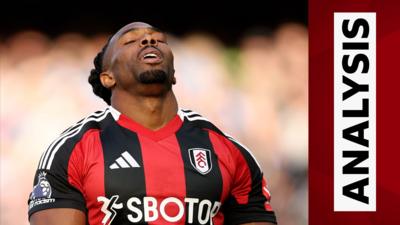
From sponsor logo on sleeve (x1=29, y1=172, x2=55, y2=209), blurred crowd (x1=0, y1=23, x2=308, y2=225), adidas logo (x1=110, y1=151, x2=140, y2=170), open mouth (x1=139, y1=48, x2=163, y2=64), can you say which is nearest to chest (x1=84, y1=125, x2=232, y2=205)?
adidas logo (x1=110, y1=151, x2=140, y2=170)

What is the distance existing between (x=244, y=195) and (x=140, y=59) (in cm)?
58

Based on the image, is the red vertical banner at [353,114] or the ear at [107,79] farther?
the red vertical banner at [353,114]

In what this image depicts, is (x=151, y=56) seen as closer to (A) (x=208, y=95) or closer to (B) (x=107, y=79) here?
(B) (x=107, y=79)

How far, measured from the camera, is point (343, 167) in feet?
18.9

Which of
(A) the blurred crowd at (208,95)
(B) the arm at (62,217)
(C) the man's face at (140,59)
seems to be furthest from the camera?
(A) the blurred crowd at (208,95)

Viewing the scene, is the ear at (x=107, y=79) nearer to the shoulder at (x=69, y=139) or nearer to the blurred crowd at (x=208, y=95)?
the shoulder at (x=69, y=139)

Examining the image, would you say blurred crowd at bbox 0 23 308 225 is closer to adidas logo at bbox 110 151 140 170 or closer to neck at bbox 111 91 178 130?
neck at bbox 111 91 178 130

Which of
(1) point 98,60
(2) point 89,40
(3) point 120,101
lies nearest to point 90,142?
(3) point 120,101

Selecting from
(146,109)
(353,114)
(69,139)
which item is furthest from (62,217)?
(353,114)

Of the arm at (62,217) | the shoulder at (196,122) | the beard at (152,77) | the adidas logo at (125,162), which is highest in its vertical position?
the beard at (152,77)

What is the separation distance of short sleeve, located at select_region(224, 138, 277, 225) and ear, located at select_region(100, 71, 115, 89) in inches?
19.0

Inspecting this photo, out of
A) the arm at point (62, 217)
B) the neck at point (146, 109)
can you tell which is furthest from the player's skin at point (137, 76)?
the arm at point (62, 217)

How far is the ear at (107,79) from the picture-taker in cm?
347

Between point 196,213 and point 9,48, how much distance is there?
286 centimetres
